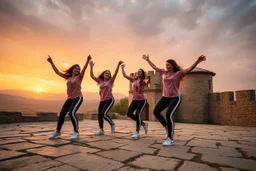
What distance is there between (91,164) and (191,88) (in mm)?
14657

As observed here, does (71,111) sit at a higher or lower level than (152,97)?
lower

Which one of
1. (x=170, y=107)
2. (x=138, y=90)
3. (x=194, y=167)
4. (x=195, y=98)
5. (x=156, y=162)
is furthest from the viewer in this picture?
(x=195, y=98)

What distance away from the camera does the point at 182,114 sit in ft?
50.1

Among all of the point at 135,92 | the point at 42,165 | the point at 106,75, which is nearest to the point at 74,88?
the point at 106,75

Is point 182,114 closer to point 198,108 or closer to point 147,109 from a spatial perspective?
point 198,108

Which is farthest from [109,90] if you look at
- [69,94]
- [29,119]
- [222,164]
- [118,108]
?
[118,108]

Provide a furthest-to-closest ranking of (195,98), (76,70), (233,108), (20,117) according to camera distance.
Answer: (195,98) → (233,108) → (20,117) → (76,70)

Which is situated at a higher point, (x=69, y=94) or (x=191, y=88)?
(x=191, y=88)

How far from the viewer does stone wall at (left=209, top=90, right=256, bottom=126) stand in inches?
446

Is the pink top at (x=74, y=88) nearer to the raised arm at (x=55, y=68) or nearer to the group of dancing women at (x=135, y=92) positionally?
the group of dancing women at (x=135, y=92)

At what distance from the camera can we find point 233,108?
12.3 m

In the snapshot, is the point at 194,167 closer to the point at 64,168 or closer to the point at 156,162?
the point at 156,162

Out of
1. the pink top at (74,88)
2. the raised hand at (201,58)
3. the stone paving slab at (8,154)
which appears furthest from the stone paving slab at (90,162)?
the raised hand at (201,58)

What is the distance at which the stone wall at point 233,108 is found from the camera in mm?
11336
